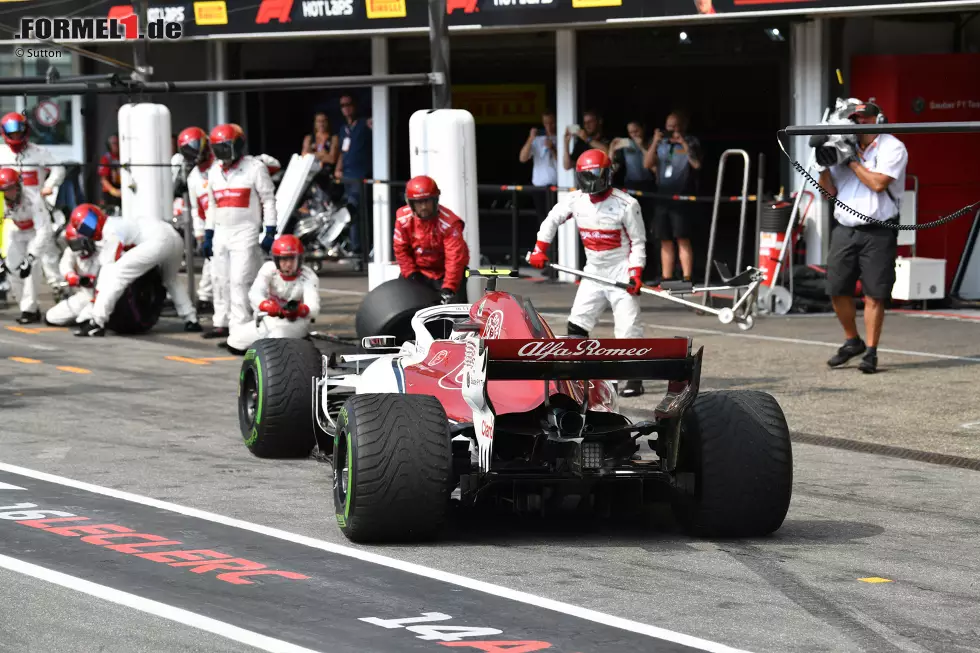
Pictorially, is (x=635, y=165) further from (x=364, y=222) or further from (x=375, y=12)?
(x=364, y=222)

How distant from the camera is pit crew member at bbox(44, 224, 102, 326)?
1752 cm

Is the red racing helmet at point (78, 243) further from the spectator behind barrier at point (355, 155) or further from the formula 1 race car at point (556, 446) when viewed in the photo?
the formula 1 race car at point (556, 446)

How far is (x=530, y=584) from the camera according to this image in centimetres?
751

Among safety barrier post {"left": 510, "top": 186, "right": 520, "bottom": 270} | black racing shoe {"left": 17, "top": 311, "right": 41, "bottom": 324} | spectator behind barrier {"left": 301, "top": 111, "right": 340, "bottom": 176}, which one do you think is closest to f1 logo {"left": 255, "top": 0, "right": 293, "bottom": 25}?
spectator behind barrier {"left": 301, "top": 111, "right": 340, "bottom": 176}

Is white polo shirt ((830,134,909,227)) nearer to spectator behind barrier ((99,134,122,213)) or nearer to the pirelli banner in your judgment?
the pirelli banner

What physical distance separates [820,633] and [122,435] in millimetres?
6082

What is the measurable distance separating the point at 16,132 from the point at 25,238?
1.17 m

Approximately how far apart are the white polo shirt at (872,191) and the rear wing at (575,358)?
6289 millimetres

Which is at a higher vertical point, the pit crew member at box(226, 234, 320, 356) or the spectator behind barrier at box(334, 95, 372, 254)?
the spectator behind barrier at box(334, 95, 372, 254)

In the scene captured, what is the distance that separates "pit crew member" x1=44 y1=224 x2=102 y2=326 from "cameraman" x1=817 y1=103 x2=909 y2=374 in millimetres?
7243

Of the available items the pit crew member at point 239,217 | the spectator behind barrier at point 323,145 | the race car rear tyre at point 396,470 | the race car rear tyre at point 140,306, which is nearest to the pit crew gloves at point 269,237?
the pit crew member at point 239,217

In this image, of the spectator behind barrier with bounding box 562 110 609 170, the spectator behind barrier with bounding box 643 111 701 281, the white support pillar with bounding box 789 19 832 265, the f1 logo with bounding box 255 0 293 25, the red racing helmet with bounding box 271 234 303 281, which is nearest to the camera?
the red racing helmet with bounding box 271 234 303 281

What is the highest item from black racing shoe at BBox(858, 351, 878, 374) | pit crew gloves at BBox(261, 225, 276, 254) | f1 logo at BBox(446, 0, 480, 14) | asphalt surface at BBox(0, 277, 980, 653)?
f1 logo at BBox(446, 0, 480, 14)

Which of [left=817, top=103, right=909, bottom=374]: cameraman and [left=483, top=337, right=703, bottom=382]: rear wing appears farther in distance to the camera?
[left=817, top=103, right=909, bottom=374]: cameraman
